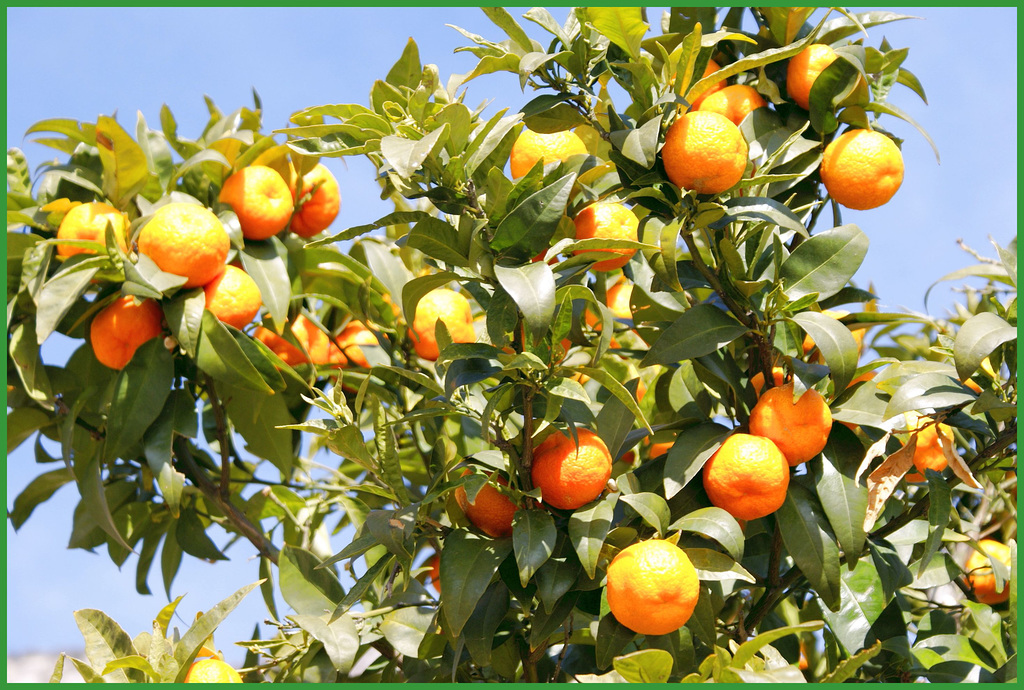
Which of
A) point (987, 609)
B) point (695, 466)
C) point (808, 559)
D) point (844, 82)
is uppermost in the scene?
point (844, 82)

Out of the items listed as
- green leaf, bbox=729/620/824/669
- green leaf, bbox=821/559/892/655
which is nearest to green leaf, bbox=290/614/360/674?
green leaf, bbox=729/620/824/669

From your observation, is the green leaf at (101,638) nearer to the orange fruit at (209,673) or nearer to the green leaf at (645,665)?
the orange fruit at (209,673)

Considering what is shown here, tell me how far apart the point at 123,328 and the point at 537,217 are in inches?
29.2

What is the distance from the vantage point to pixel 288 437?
58.6 inches

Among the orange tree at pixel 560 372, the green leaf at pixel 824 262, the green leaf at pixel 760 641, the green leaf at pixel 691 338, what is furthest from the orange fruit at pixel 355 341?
the green leaf at pixel 760 641

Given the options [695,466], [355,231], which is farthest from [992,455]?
[355,231]

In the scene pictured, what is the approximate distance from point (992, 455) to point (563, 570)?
58 cm

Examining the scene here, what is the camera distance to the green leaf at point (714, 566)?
998mm

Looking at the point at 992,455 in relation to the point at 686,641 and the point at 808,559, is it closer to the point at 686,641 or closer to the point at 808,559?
the point at 808,559

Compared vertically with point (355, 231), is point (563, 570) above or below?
below

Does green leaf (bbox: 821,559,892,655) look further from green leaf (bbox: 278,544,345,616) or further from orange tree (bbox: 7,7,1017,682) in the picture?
green leaf (bbox: 278,544,345,616)

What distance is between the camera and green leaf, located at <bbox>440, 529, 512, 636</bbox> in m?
A: 0.94

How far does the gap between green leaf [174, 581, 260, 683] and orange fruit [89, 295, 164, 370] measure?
0.52 m

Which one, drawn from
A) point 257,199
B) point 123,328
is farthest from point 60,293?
point 257,199
